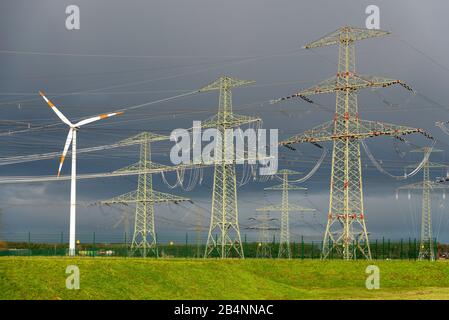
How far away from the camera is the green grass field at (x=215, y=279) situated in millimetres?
51203

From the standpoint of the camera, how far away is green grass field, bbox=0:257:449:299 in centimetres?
5120

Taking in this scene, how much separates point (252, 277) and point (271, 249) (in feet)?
206

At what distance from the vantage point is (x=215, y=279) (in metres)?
64.7

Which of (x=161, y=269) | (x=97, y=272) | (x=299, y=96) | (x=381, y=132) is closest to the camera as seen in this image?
(x=97, y=272)

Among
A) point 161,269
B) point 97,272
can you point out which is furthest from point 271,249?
point 97,272

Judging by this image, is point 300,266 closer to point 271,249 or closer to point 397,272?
point 397,272

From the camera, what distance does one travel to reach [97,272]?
184 ft

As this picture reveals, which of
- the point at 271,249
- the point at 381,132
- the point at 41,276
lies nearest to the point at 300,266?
the point at 381,132

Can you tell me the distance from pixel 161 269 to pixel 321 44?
121ft

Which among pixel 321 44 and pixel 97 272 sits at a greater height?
pixel 321 44

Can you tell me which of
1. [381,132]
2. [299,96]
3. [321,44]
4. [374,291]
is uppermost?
[321,44]
